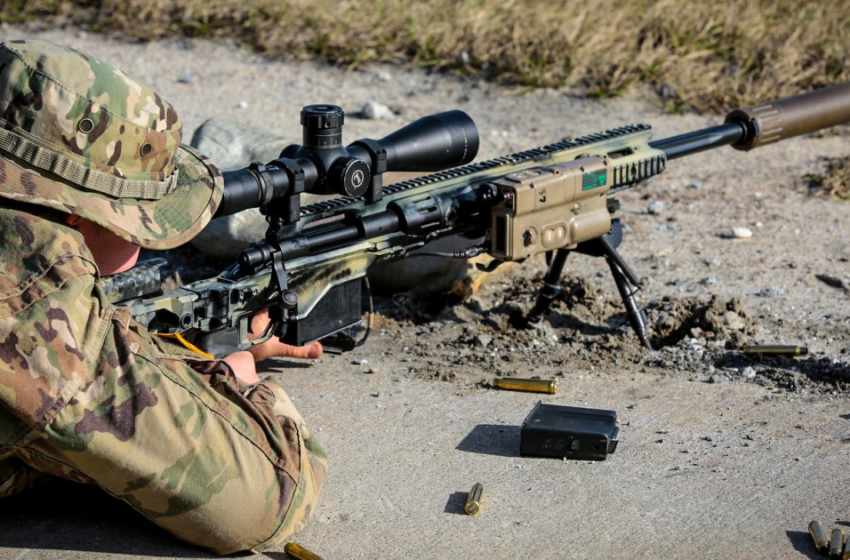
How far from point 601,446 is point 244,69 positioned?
5908mm

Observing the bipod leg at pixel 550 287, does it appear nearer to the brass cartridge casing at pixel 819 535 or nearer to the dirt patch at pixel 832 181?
the brass cartridge casing at pixel 819 535

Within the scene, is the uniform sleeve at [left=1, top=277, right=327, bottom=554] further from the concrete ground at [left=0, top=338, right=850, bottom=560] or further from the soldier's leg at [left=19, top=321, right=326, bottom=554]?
the concrete ground at [left=0, top=338, right=850, bottom=560]

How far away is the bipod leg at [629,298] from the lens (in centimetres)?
510

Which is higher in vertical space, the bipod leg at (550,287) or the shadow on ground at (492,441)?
the bipod leg at (550,287)

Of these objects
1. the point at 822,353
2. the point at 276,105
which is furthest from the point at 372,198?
the point at 276,105

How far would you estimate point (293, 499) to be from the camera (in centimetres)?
342

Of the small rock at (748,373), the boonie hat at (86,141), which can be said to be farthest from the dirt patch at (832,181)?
the boonie hat at (86,141)

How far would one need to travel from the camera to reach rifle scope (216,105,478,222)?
3791 millimetres

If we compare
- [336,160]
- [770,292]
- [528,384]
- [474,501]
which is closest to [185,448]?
[474,501]

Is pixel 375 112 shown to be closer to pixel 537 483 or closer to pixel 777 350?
pixel 777 350

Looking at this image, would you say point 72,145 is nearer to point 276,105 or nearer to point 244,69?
point 276,105

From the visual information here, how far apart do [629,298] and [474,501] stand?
1786mm

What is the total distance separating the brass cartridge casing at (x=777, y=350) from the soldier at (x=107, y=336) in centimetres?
242

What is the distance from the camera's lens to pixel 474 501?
12.0 feet
